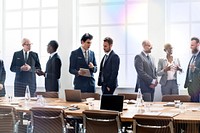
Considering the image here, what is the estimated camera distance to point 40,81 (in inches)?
332

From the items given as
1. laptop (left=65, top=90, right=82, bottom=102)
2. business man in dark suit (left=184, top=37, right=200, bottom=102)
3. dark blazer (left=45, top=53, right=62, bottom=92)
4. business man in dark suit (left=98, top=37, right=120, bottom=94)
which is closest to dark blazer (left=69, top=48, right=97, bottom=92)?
business man in dark suit (left=98, top=37, right=120, bottom=94)

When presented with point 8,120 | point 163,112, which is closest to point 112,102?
point 163,112

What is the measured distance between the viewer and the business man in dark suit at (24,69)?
6.85 metres

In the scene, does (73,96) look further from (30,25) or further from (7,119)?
(30,25)

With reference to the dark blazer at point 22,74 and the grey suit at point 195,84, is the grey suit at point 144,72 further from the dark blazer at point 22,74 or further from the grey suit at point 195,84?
the dark blazer at point 22,74

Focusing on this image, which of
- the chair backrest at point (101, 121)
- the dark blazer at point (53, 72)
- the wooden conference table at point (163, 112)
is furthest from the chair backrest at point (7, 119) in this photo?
the dark blazer at point (53, 72)

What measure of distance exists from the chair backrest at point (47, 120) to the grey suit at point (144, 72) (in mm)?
2552

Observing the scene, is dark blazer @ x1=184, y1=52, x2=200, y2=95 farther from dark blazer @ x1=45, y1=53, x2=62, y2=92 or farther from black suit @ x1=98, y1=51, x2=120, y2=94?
dark blazer @ x1=45, y1=53, x2=62, y2=92

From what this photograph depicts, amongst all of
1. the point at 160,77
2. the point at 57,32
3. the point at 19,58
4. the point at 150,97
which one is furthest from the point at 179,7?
the point at 19,58

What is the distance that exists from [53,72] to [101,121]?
313 cm

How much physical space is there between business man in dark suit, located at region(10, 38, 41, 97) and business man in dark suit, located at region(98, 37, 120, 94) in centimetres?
159

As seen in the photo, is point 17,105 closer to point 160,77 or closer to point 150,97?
point 150,97

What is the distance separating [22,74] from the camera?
22.7ft

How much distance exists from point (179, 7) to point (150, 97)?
2.35 metres
